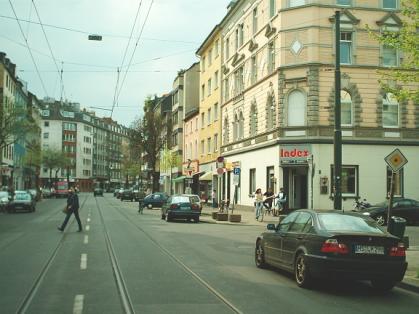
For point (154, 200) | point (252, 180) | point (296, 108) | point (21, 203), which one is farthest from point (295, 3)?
point (21, 203)

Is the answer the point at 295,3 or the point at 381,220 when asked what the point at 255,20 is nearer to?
the point at 295,3

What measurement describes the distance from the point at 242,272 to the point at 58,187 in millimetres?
88522

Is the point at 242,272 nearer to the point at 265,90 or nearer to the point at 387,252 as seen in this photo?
the point at 387,252

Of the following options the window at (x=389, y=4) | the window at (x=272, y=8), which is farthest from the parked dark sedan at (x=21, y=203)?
the window at (x=389, y=4)

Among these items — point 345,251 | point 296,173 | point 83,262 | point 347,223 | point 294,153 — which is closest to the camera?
point 345,251

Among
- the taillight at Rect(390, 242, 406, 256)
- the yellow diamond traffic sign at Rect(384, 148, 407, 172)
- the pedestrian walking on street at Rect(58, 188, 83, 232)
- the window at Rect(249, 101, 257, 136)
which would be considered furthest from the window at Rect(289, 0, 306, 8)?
the taillight at Rect(390, 242, 406, 256)

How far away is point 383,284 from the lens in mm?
10148

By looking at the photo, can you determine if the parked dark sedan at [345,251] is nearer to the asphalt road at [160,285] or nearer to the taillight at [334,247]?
the taillight at [334,247]

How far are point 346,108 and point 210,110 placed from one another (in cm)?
2402

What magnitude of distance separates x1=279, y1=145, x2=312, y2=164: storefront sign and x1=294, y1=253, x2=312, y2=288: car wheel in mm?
24461

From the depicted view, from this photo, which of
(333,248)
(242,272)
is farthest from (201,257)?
(333,248)

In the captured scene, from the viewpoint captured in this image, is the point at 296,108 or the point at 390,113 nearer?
the point at 296,108

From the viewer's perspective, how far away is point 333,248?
953 centimetres

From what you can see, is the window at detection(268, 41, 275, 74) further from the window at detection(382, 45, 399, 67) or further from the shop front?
the window at detection(382, 45, 399, 67)
